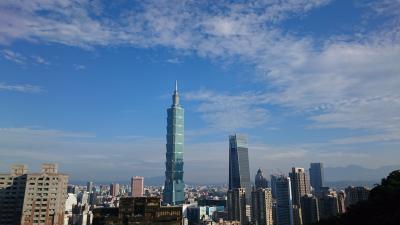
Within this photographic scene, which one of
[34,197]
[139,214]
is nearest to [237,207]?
[34,197]

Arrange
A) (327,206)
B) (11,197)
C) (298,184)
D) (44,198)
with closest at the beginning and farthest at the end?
(44,198) → (11,197) → (327,206) → (298,184)

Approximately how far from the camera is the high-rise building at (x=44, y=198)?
2923 inches

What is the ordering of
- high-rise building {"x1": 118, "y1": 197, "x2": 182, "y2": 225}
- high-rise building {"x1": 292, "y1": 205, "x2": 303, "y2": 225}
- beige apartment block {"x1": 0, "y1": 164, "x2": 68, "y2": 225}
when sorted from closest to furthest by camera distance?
high-rise building {"x1": 118, "y1": 197, "x2": 182, "y2": 225} < beige apartment block {"x1": 0, "y1": 164, "x2": 68, "y2": 225} < high-rise building {"x1": 292, "y1": 205, "x2": 303, "y2": 225}

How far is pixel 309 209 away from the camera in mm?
110000

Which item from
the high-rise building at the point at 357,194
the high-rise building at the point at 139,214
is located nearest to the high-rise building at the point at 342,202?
the high-rise building at the point at 357,194

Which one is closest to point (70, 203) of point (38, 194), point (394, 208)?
point (38, 194)

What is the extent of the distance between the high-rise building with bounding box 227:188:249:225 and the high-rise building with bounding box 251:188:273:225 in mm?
6177

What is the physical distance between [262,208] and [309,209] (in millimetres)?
15676

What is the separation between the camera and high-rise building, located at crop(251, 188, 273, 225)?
11919 centimetres

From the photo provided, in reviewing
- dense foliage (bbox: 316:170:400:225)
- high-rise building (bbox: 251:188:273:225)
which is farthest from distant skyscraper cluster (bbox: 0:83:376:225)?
dense foliage (bbox: 316:170:400:225)

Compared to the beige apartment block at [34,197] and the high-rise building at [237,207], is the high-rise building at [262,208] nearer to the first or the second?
the high-rise building at [237,207]

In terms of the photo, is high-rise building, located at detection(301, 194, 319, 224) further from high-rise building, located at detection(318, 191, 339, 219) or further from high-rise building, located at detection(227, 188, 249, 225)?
high-rise building, located at detection(227, 188, 249, 225)

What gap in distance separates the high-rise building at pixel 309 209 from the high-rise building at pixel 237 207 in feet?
72.2

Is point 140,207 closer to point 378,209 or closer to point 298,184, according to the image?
point 378,209
